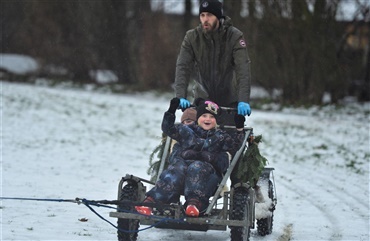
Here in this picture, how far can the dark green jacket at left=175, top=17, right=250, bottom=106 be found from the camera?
7535 millimetres

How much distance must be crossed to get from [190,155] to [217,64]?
1266mm

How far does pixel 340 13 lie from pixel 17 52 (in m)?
15.8

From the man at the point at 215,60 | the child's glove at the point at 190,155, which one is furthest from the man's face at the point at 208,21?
the child's glove at the point at 190,155

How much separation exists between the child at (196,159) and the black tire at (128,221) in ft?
0.44

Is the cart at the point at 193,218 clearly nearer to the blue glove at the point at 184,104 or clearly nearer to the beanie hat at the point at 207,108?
the beanie hat at the point at 207,108

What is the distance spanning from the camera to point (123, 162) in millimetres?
12852

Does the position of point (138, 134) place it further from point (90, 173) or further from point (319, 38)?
point (319, 38)

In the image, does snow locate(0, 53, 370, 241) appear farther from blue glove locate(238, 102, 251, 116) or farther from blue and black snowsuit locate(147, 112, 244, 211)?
blue glove locate(238, 102, 251, 116)

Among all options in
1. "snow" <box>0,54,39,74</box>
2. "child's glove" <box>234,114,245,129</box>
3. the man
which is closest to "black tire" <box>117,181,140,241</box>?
"child's glove" <box>234,114,245,129</box>

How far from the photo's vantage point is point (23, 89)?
86.4ft

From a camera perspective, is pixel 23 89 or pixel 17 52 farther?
pixel 17 52

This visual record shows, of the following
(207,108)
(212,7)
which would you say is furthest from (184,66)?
(207,108)

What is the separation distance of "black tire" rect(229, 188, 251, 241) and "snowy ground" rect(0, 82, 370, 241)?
0.86m

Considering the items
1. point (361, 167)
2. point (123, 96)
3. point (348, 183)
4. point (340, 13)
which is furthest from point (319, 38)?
point (348, 183)
